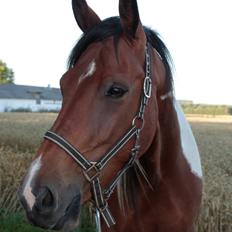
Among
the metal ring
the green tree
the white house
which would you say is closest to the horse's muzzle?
the metal ring

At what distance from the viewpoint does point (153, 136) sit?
9.07 ft

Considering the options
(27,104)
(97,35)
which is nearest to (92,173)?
(97,35)

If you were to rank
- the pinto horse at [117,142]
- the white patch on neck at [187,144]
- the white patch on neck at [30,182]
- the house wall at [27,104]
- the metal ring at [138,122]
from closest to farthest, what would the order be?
the white patch on neck at [30,182]
the pinto horse at [117,142]
the metal ring at [138,122]
the white patch on neck at [187,144]
the house wall at [27,104]

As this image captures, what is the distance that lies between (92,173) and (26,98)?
299 feet

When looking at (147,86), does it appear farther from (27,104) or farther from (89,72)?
(27,104)

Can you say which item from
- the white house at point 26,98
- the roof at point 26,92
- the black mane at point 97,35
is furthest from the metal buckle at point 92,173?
the roof at point 26,92

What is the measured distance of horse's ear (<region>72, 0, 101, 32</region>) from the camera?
114 inches

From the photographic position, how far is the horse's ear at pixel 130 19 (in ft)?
8.16

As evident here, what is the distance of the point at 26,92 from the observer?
94062mm

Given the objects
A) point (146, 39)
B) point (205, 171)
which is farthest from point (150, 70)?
point (205, 171)

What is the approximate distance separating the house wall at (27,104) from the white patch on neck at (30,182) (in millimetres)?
86642

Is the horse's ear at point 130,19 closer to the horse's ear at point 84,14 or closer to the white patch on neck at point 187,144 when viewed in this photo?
the horse's ear at point 84,14

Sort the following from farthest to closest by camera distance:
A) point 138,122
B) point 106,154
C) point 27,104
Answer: point 27,104 < point 138,122 < point 106,154

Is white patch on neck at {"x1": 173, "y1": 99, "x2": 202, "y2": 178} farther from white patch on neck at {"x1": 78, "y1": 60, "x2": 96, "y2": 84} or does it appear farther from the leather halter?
white patch on neck at {"x1": 78, "y1": 60, "x2": 96, "y2": 84}
